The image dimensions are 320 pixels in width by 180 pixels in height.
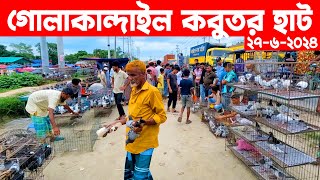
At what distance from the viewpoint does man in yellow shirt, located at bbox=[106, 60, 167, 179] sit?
2711 mm

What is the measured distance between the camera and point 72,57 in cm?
7450

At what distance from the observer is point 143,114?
2770 mm

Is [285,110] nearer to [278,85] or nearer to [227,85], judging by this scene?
[278,85]

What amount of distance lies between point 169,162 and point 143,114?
2.16m

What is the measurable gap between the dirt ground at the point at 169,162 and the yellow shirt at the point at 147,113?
1513 millimetres

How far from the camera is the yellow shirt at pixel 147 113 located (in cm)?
272

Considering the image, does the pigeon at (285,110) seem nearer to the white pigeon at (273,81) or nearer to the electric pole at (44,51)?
the white pigeon at (273,81)

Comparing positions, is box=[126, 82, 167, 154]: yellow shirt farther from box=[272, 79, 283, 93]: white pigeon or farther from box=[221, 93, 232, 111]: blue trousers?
box=[221, 93, 232, 111]: blue trousers

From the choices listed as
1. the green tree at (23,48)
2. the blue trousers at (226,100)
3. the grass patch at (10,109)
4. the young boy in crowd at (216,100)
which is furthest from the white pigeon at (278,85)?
the green tree at (23,48)

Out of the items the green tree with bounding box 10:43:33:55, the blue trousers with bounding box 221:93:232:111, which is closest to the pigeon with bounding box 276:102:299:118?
the blue trousers with bounding box 221:93:232:111

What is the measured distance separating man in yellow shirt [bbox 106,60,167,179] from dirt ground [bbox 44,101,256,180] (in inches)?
56.0

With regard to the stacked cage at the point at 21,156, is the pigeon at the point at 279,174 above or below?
below

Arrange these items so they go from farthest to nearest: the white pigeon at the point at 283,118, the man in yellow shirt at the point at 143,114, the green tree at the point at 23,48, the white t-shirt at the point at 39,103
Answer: the green tree at the point at 23,48, the white t-shirt at the point at 39,103, the white pigeon at the point at 283,118, the man in yellow shirt at the point at 143,114

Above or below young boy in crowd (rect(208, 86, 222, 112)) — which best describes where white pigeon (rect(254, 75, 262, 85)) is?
above
